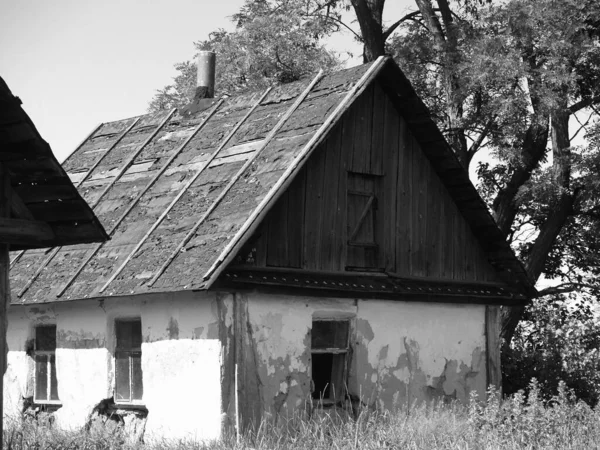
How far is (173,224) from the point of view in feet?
48.4

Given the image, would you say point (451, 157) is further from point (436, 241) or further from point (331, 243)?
point (331, 243)

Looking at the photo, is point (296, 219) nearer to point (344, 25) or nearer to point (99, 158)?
point (99, 158)

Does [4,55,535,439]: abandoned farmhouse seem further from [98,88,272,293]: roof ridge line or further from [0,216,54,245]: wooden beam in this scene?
[0,216,54,245]: wooden beam

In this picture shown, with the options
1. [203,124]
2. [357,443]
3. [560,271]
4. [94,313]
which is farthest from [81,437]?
[560,271]

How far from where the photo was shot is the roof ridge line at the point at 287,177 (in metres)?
12.8

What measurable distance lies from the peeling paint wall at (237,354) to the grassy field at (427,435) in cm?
52

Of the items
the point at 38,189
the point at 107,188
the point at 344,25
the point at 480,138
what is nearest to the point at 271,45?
the point at 344,25

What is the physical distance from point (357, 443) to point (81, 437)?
378cm

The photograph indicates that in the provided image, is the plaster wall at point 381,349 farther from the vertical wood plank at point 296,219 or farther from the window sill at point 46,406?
the window sill at point 46,406

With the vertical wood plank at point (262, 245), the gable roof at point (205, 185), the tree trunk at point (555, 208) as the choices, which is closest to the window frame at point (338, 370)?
the vertical wood plank at point (262, 245)

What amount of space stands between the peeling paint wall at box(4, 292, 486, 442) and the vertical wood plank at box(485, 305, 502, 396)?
0.38 ft

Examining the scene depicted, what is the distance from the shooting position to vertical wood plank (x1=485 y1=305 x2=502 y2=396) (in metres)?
17.1

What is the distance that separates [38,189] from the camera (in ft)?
33.6

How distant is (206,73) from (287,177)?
611 centimetres
